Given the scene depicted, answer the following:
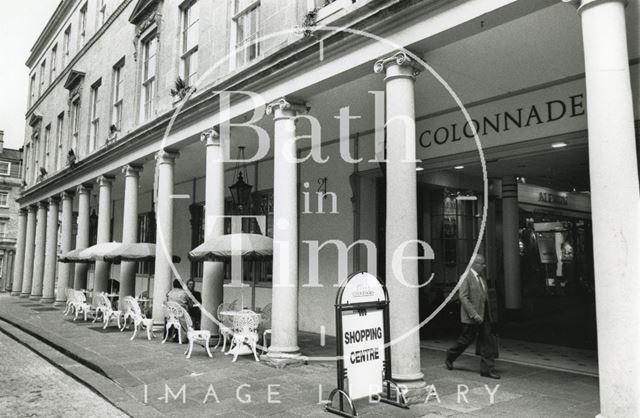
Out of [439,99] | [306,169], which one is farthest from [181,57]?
[439,99]

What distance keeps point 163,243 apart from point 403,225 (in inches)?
306

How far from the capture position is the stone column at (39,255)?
22705 mm

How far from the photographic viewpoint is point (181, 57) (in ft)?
43.9

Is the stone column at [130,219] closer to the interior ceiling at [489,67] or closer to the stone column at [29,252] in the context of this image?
the interior ceiling at [489,67]

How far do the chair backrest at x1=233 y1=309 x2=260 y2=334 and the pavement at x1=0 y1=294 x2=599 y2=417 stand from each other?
0.56 metres

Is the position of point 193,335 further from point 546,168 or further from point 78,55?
point 78,55

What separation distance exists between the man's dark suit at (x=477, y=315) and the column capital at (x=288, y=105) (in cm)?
403

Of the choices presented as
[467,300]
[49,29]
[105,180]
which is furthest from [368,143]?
[49,29]

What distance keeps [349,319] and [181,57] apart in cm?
1007

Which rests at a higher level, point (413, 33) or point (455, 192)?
point (413, 33)

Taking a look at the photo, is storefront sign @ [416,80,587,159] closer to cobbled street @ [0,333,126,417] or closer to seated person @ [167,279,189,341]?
seated person @ [167,279,189,341]

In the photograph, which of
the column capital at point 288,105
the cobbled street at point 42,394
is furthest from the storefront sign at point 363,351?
the column capital at point 288,105

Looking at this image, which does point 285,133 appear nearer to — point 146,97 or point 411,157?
point 411,157

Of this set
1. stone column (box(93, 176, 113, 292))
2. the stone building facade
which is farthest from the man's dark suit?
stone column (box(93, 176, 113, 292))
